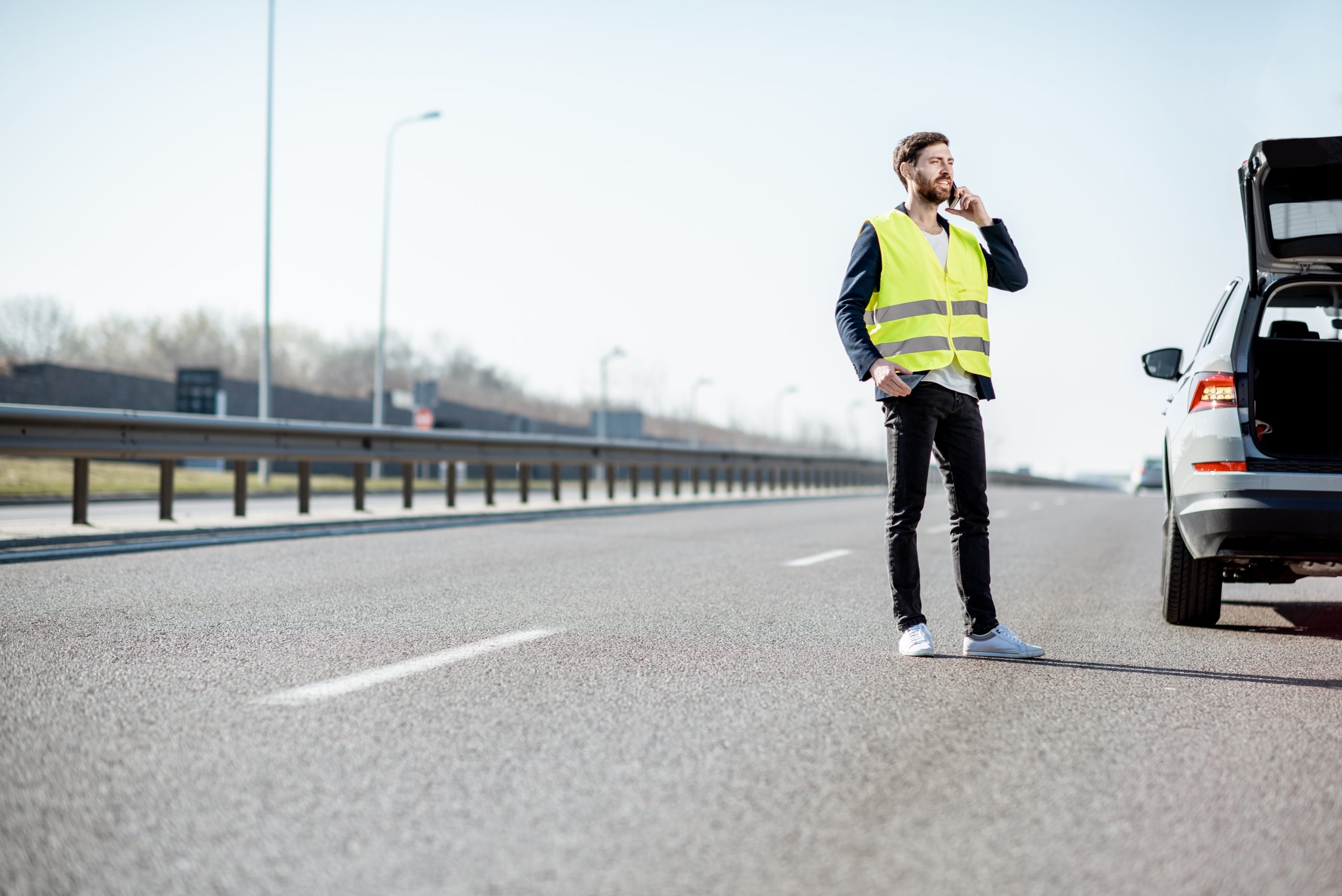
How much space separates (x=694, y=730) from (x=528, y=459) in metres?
13.2

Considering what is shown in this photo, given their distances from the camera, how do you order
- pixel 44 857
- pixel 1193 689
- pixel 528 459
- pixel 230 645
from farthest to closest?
pixel 528 459, pixel 230 645, pixel 1193 689, pixel 44 857

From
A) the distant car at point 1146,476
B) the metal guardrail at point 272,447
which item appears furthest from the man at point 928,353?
the distant car at point 1146,476

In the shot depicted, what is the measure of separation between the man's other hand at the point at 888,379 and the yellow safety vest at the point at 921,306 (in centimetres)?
11

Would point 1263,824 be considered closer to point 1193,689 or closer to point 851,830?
point 851,830

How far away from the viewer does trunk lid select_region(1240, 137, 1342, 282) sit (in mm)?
5461

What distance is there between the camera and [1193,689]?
4.46 m

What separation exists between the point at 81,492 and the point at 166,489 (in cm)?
111

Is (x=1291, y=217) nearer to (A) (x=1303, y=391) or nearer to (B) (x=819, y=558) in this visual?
(A) (x=1303, y=391)

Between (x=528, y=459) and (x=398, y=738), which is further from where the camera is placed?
(x=528, y=459)

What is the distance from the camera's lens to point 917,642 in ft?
16.4

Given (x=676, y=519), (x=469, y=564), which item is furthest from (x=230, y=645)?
(x=676, y=519)

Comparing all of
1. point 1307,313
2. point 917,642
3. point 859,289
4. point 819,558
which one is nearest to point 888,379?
point 859,289

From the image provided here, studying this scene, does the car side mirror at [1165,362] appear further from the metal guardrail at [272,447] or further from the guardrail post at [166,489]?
the guardrail post at [166,489]

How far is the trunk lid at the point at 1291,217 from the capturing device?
5.46 meters
